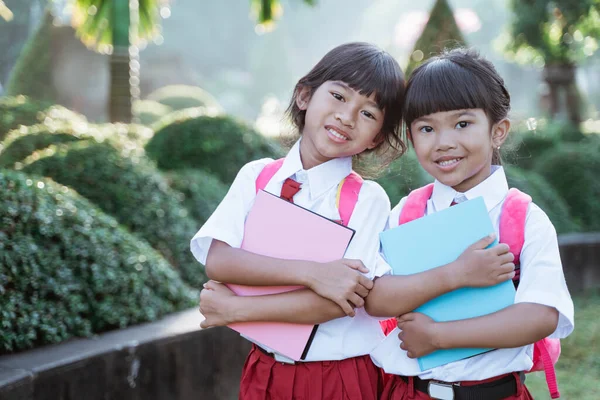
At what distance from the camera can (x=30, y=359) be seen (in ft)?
7.89

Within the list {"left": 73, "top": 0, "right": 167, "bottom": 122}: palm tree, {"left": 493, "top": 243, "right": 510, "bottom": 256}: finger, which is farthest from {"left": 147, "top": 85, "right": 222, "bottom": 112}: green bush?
{"left": 493, "top": 243, "right": 510, "bottom": 256}: finger

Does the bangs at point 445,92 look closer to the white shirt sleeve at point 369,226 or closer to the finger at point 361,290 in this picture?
the white shirt sleeve at point 369,226

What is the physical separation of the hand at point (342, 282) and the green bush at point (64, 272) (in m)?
1.24

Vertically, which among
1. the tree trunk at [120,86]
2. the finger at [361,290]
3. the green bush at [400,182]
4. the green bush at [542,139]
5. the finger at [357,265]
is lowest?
the finger at [361,290]

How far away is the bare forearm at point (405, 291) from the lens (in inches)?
67.1

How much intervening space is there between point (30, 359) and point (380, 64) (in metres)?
1.48

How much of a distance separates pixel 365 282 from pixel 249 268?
0.29 meters

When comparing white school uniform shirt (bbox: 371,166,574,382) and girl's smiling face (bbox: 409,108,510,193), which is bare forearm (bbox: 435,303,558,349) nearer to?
white school uniform shirt (bbox: 371,166,574,382)

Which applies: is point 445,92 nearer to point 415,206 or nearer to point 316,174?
point 415,206

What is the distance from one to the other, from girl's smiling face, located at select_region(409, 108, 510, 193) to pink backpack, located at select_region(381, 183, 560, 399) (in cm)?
10

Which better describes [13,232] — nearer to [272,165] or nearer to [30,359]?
[30,359]

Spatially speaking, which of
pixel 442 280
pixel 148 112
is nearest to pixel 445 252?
pixel 442 280

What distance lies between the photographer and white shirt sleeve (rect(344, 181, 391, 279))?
188 cm

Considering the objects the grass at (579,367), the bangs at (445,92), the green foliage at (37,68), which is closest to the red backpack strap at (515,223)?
the bangs at (445,92)
